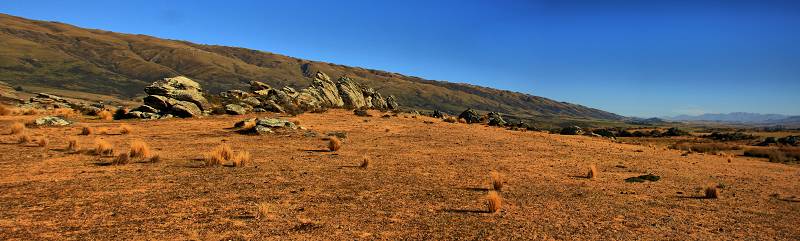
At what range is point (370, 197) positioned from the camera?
13656 millimetres

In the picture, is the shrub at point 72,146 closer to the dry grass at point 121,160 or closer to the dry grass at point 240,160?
the dry grass at point 121,160

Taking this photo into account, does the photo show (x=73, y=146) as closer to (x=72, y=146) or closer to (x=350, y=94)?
(x=72, y=146)

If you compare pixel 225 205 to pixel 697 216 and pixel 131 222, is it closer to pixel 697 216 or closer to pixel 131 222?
pixel 131 222

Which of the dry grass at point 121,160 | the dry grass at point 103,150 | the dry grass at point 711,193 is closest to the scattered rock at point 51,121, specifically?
the dry grass at point 103,150

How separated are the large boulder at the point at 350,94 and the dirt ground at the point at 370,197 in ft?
139

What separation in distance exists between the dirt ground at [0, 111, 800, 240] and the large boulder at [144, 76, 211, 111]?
55.3 ft

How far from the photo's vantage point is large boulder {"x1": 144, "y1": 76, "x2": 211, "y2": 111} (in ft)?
136

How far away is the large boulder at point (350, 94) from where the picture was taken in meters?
67.8

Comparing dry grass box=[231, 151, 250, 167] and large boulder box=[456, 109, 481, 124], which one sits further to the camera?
large boulder box=[456, 109, 481, 124]

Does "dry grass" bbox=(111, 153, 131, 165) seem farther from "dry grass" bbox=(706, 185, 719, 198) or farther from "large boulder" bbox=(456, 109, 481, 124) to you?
"large boulder" bbox=(456, 109, 481, 124)

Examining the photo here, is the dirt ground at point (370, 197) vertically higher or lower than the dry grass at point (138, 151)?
lower

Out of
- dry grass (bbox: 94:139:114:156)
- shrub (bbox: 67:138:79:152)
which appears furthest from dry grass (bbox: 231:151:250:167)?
shrub (bbox: 67:138:79:152)

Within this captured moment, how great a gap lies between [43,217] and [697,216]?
654 inches

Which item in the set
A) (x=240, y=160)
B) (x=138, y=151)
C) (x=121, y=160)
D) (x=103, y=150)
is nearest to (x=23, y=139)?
(x=103, y=150)
